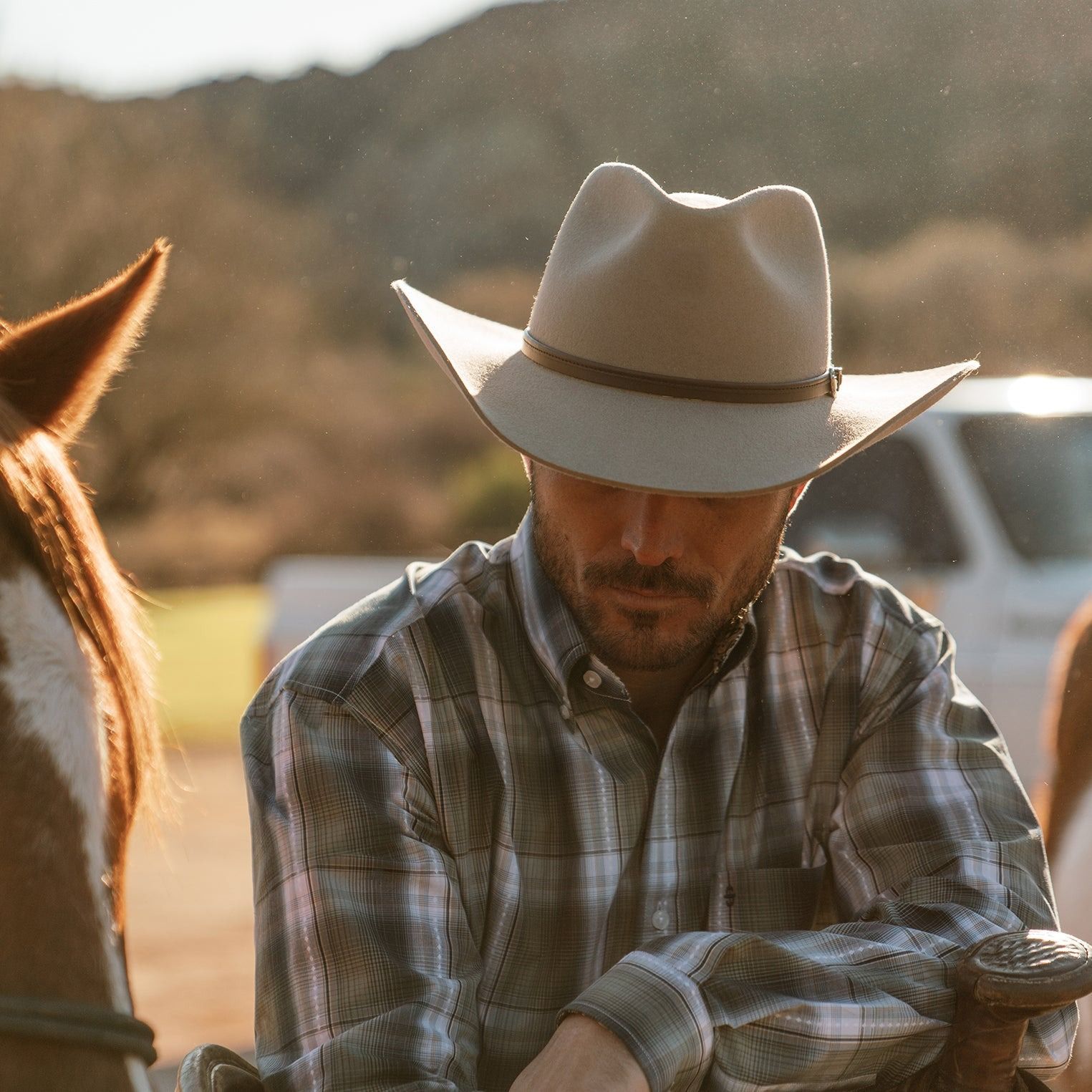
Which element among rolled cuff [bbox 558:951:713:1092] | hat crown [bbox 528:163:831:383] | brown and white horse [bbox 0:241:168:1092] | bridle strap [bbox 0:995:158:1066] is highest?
hat crown [bbox 528:163:831:383]

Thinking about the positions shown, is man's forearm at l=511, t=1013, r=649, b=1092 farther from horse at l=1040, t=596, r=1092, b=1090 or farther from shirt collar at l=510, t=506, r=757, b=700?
horse at l=1040, t=596, r=1092, b=1090

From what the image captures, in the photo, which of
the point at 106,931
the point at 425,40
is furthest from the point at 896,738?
the point at 425,40

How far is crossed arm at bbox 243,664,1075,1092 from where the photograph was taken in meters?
1.13

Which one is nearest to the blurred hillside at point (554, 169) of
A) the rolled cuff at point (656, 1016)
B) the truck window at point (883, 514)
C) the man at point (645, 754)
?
the truck window at point (883, 514)

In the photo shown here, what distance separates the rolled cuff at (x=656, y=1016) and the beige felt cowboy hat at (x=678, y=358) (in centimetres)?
45

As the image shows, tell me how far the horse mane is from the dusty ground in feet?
6.68

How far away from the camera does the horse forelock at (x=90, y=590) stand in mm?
1128

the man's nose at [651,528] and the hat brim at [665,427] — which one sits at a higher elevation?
the hat brim at [665,427]

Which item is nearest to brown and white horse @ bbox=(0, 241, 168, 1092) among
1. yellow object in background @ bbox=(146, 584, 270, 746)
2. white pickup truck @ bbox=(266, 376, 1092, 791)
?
white pickup truck @ bbox=(266, 376, 1092, 791)

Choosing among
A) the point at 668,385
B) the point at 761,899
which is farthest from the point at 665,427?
the point at 761,899

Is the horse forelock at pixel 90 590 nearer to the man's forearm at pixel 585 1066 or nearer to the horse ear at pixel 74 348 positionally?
the horse ear at pixel 74 348

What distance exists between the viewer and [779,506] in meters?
1.45

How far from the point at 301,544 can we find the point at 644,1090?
63.0 ft

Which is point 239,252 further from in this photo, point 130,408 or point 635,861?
point 635,861
